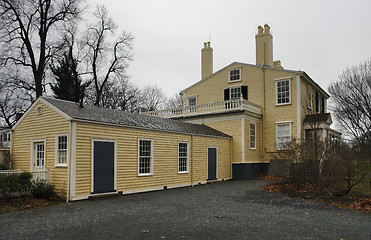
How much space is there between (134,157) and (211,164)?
22.6ft

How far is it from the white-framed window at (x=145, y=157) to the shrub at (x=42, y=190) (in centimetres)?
421

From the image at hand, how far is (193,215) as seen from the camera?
31.9ft

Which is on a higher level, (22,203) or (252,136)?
(252,136)

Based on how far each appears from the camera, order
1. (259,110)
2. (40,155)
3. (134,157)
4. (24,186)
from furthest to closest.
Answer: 1. (259,110)
2. (134,157)
3. (40,155)
4. (24,186)

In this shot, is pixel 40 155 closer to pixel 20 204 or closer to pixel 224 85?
pixel 20 204

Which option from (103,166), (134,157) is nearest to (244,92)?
(134,157)

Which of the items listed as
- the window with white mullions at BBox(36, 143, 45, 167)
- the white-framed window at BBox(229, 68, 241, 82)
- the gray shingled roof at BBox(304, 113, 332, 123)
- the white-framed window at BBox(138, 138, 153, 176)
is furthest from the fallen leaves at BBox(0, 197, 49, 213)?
the gray shingled roof at BBox(304, 113, 332, 123)

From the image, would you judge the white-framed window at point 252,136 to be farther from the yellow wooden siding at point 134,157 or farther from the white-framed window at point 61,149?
the white-framed window at point 61,149

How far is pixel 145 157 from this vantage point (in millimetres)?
15859

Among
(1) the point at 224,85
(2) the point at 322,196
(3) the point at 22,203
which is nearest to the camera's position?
(3) the point at 22,203

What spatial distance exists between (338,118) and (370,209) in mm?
27338

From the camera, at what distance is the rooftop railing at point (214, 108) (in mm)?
23062

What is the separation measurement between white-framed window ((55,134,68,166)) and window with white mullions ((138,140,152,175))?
3708 mm

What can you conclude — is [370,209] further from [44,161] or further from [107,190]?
[44,161]
